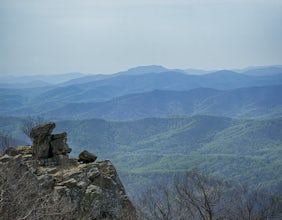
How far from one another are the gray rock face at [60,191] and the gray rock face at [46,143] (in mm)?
720

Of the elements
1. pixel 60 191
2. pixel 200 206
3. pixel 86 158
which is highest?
pixel 86 158

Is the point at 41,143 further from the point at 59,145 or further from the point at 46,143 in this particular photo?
Result: the point at 59,145

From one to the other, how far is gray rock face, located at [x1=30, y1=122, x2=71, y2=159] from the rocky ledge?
0.85ft

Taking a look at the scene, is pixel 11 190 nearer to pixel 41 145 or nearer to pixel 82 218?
pixel 82 218

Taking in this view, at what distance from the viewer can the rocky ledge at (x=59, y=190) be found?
770 inches

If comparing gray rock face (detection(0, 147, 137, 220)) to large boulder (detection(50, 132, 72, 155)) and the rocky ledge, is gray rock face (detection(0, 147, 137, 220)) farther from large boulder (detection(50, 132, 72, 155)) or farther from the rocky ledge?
large boulder (detection(50, 132, 72, 155))

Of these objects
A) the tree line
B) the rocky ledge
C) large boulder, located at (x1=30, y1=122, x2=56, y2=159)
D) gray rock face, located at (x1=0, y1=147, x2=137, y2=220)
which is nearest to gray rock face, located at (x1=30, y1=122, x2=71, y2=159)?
large boulder, located at (x1=30, y1=122, x2=56, y2=159)

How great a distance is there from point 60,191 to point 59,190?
0.27 ft

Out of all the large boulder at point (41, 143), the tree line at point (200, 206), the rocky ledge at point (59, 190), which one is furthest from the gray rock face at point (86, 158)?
the tree line at point (200, 206)

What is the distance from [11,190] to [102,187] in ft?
22.5

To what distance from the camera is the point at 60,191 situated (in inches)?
931

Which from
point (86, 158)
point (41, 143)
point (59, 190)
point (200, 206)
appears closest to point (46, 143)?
point (41, 143)

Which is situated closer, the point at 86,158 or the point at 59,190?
the point at 59,190

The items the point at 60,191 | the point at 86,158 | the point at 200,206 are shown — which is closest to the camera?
the point at 60,191
